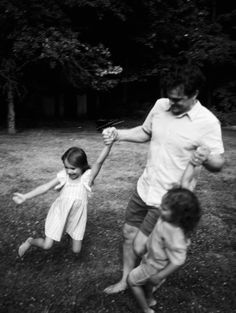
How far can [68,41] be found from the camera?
1222 cm

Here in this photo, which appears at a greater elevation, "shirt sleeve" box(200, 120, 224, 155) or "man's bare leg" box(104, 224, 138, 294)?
"shirt sleeve" box(200, 120, 224, 155)

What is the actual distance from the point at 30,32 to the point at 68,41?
1.24 metres

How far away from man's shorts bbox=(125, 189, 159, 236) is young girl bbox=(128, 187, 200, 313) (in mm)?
213

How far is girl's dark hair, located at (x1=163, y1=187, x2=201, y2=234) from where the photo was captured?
2.94 meters

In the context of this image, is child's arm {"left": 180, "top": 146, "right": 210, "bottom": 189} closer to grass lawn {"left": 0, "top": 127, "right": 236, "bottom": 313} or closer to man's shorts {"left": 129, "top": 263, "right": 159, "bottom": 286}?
man's shorts {"left": 129, "top": 263, "right": 159, "bottom": 286}

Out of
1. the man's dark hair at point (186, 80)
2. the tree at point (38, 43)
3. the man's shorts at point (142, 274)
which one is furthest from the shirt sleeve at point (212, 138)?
the tree at point (38, 43)

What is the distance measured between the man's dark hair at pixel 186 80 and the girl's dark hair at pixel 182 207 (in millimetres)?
825

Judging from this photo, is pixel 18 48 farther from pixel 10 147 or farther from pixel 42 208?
pixel 42 208

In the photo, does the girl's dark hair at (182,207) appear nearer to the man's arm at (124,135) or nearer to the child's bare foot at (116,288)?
the man's arm at (124,135)

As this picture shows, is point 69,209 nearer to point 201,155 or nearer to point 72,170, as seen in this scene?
point 72,170

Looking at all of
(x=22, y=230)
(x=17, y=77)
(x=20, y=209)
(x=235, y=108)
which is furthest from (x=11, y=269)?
(x=235, y=108)

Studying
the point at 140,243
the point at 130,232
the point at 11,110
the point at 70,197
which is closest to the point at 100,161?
the point at 70,197

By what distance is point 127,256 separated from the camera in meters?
3.96

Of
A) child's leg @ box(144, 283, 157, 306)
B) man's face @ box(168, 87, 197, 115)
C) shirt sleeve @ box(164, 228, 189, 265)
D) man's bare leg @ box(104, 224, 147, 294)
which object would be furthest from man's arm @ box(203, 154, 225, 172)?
child's leg @ box(144, 283, 157, 306)
